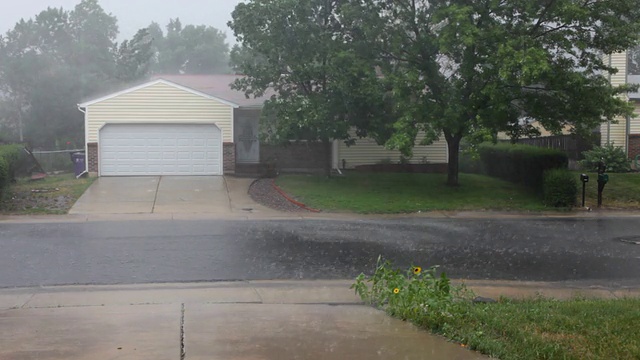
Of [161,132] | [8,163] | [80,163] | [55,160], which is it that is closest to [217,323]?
[8,163]

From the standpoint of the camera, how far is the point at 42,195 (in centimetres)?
2066

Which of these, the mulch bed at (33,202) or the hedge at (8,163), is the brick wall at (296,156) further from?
the mulch bed at (33,202)

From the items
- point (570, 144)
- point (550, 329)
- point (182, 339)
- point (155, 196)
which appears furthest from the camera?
point (570, 144)

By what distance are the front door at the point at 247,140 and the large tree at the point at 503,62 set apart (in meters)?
8.70

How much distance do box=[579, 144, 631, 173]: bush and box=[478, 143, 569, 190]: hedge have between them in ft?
11.2

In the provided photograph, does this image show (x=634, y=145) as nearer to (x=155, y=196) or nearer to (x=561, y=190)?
Result: (x=561, y=190)

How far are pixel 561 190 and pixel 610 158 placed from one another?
7.43 m

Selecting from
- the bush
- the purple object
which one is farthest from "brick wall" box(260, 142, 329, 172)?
the bush

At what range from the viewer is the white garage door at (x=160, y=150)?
2653 cm

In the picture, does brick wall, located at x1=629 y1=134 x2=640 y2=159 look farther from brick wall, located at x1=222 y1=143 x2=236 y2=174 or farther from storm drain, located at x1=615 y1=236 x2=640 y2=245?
brick wall, located at x1=222 y1=143 x2=236 y2=174

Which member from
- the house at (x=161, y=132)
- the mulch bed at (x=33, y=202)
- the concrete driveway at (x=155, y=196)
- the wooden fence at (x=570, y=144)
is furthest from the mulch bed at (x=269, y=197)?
the wooden fence at (x=570, y=144)

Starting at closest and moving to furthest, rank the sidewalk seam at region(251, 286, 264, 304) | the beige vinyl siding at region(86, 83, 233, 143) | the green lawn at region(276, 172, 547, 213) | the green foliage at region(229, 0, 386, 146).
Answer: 1. the sidewalk seam at region(251, 286, 264, 304)
2. the green lawn at region(276, 172, 547, 213)
3. the green foliage at region(229, 0, 386, 146)
4. the beige vinyl siding at region(86, 83, 233, 143)

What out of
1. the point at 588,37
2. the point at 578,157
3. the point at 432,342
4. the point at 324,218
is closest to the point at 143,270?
the point at 432,342

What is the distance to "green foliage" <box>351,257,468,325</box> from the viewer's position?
7176mm
